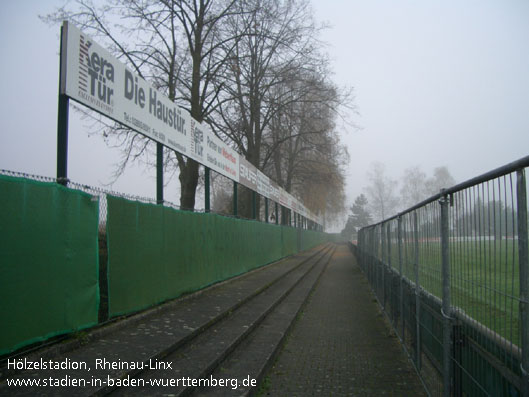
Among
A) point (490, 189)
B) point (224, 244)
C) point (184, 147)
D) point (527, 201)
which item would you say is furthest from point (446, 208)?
point (224, 244)

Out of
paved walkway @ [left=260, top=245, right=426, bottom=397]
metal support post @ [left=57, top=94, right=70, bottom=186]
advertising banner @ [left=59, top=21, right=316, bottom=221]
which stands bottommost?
paved walkway @ [left=260, top=245, right=426, bottom=397]

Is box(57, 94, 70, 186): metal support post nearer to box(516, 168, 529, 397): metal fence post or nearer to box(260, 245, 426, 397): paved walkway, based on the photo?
box(260, 245, 426, 397): paved walkway

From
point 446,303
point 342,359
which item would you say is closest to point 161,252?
point 342,359

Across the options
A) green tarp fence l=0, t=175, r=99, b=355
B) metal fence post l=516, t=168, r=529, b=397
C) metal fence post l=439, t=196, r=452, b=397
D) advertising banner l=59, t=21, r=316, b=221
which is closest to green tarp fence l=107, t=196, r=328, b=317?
green tarp fence l=0, t=175, r=99, b=355

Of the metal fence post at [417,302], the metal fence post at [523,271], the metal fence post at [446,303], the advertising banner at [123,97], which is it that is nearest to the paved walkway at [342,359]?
the metal fence post at [417,302]

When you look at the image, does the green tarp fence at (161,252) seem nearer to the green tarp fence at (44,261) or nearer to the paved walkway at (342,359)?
the green tarp fence at (44,261)

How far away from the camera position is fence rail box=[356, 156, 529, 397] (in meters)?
2.24

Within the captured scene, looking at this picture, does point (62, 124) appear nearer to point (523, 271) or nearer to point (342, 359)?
point (342, 359)

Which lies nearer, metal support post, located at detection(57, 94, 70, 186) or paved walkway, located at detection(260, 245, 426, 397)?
paved walkway, located at detection(260, 245, 426, 397)

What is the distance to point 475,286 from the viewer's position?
2859 mm

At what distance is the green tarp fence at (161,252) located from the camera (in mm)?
6227

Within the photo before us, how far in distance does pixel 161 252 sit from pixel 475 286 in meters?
5.81

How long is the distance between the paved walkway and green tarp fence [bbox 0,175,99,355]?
239cm

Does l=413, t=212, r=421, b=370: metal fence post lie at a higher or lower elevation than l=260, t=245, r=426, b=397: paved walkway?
higher
